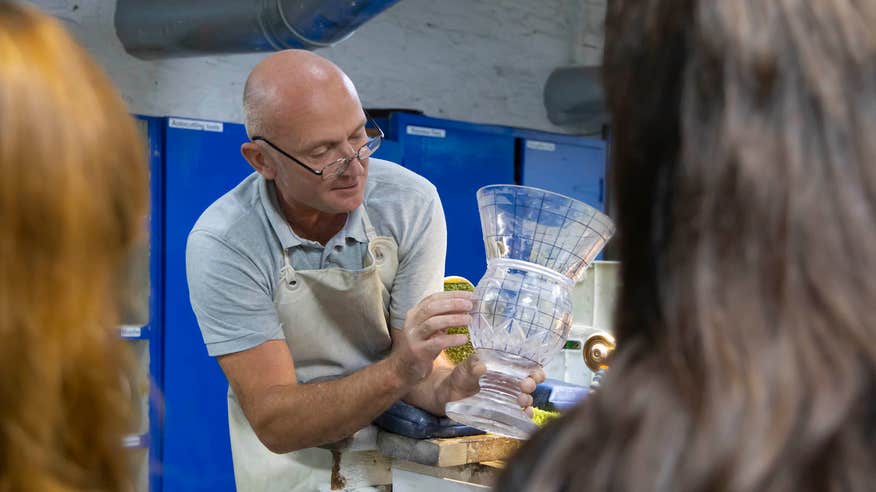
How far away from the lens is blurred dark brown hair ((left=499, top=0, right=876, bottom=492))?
0.58 m

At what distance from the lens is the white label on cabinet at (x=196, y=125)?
144 inches

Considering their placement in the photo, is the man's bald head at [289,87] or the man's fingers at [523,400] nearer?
the man's fingers at [523,400]

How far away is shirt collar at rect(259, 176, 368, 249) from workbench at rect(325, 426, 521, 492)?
47 cm

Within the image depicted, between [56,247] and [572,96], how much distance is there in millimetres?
5344

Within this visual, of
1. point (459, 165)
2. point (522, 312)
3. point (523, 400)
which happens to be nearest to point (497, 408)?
point (523, 400)

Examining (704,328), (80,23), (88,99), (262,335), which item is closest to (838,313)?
(704,328)

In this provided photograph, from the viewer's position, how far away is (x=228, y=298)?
2174 mm

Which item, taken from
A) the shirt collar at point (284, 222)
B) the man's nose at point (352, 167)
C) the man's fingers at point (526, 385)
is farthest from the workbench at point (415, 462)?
the man's nose at point (352, 167)

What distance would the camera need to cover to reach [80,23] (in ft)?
13.7

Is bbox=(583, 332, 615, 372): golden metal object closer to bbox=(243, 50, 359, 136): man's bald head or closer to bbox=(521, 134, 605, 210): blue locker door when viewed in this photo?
bbox=(243, 50, 359, 136): man's bald head

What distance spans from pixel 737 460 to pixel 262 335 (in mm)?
1664

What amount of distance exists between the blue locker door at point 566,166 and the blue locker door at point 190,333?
1691mm

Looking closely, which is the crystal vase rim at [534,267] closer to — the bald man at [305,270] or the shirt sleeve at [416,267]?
the bald man at [305,270]

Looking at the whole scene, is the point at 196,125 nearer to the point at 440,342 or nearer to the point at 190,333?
the point at 190,333
